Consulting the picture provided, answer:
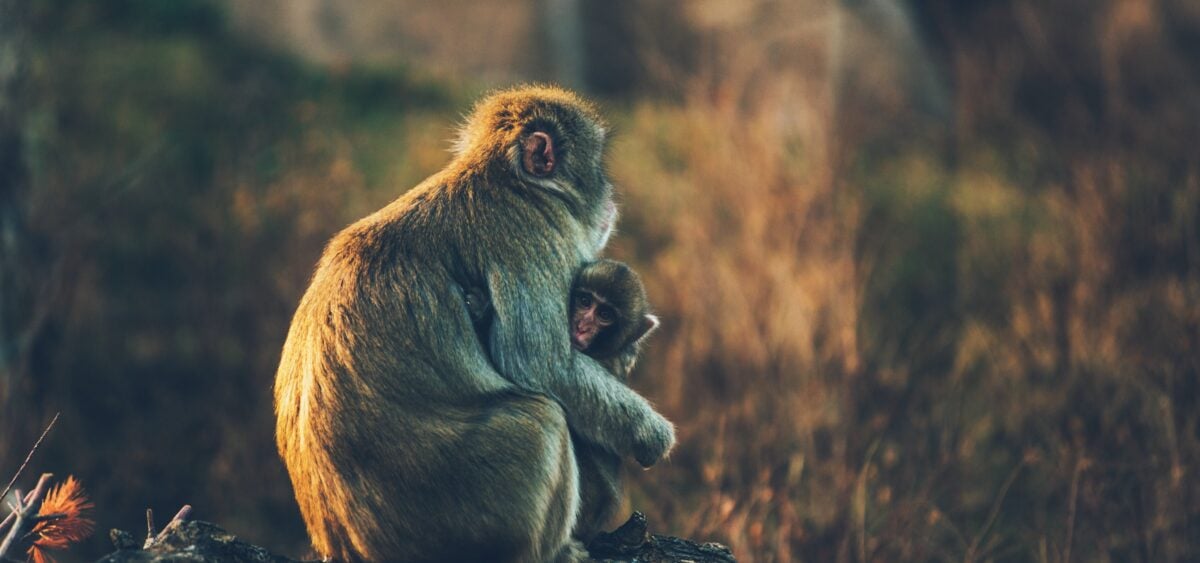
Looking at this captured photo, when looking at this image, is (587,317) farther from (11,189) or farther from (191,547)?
(11,189)

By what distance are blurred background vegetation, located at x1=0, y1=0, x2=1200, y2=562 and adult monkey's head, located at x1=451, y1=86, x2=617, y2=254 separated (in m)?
1.10

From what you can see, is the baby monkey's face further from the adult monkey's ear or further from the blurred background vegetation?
the blurred background vegetation

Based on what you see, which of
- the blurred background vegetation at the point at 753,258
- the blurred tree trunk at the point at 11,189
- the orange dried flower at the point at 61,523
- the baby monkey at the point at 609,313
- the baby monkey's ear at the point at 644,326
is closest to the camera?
the orange dried flower at the point at 61,523

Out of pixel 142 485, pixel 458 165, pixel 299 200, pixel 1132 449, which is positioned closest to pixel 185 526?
pixel 458 165

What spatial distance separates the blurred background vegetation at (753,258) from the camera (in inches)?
197

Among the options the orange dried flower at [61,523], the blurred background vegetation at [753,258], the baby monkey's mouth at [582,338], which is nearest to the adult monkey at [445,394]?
the baby monkey's mouth at [582,338]

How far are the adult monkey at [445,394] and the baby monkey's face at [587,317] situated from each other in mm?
145

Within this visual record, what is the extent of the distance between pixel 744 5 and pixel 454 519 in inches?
328

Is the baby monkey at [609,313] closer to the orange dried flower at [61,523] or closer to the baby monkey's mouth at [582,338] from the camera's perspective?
the baby monkey's mouth at [582,338]

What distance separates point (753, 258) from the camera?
21.6ft

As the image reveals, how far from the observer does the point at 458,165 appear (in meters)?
3.15

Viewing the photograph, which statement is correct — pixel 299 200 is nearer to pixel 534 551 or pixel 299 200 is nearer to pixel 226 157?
pixel 226 157

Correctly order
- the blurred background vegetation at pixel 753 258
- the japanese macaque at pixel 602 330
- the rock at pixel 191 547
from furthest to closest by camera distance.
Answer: the blurred background vegetation at pixel 753 258 → the japanese macaque at pixel 602 330 → the rock at pixel 191 547

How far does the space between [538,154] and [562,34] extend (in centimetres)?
806
